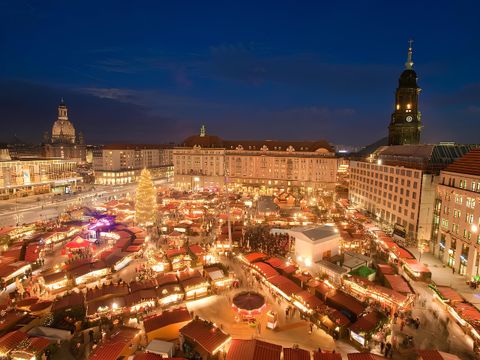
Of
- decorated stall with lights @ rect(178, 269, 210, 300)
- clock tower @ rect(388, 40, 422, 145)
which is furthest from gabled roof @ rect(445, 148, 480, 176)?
clock tower @ rect(388, 40, 422, 145)

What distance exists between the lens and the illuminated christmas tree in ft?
131

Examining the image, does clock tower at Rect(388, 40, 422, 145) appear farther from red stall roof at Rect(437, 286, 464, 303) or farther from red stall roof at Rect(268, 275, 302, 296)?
red stall roof at Rect(268, 275, 302, 296)

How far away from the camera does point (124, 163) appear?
101688 mm

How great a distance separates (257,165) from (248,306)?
61.7m

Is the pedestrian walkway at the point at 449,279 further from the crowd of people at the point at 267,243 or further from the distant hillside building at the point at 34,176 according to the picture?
the distant hillside building at the point at 34,176

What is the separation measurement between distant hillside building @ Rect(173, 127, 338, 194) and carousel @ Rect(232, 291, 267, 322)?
56285 millimetres

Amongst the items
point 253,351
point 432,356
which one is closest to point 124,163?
point 253,351

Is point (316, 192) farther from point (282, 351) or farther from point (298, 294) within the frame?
point (282, 351)

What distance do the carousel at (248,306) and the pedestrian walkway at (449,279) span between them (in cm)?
1777

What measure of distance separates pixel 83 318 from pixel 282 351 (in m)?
14.0

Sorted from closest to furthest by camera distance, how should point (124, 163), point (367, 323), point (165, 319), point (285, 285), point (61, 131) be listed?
point (367, 323) → point (165, 319) → point (285, 285) → point (124, 163) → point (61, 131)

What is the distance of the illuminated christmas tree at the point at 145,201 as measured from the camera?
40.0 meters

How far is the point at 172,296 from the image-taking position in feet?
76.0

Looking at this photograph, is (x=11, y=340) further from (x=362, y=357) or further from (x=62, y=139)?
(x=62, y=139)
